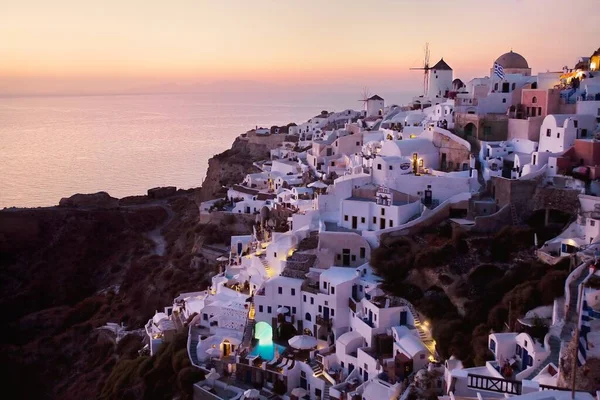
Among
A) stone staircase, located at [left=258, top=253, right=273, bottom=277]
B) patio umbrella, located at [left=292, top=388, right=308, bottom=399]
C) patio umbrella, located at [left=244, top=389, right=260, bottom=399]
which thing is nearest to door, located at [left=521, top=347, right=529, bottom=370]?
patio umbrella, located at [left=292, top=388, right=308, bottom=399]

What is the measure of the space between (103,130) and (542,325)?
5619 inches

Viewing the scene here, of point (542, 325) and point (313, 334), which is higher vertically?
point (542, 325)

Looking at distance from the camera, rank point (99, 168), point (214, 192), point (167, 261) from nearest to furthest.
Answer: point (167, 261)
point (214, 192)
point (99, 168)

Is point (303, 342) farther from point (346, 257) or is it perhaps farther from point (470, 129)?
point (470, 129)

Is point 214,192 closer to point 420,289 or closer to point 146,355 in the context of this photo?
point 146,355

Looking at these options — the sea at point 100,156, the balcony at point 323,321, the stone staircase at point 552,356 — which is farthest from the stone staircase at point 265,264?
the sea at point 100,156

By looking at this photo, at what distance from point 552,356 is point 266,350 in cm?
1006

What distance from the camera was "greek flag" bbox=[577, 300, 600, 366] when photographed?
413 inches

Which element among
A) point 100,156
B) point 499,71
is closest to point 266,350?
point 499,71

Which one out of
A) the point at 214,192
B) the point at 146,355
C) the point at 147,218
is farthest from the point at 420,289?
the point at 147,218

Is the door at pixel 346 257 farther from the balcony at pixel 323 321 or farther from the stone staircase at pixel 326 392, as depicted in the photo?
the stone staircase at pixel 326 392

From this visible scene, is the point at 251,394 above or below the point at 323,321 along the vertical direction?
below

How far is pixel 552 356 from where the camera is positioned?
12.9 meters

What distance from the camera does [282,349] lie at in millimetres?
19922
